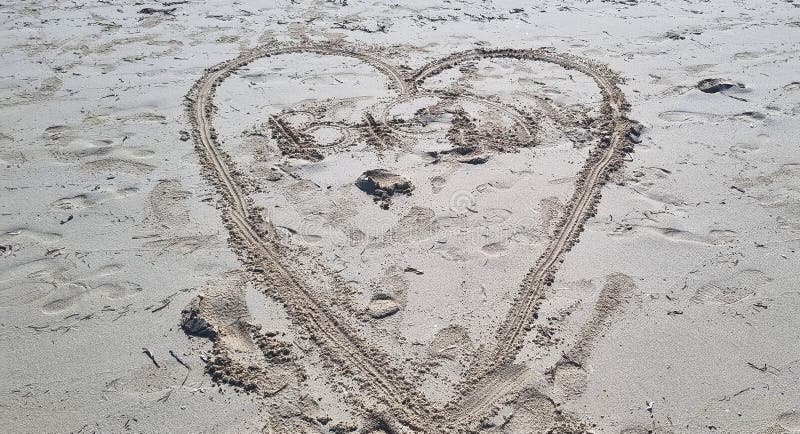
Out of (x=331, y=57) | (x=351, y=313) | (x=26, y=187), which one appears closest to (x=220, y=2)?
(x=331, y=57)

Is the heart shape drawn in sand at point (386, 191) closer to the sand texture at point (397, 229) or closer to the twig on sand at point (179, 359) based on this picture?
the sand texture at point (397, 229)

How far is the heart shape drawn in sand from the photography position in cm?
377

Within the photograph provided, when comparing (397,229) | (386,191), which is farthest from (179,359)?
(386,191)

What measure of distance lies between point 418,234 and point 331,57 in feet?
11.0

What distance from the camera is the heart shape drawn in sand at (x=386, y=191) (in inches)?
148

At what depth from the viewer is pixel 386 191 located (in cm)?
520

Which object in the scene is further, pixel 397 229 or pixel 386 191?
pixel 386 191

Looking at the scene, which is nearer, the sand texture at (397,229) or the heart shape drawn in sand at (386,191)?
the sand texture at (397,229)

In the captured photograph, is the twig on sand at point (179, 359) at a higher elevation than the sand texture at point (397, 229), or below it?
below

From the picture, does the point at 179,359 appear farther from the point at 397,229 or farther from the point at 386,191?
the point at 386,191

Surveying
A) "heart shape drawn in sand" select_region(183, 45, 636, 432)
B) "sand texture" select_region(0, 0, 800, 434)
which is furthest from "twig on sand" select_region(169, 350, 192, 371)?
"heart shape drawn in sand" select_region(183, 45, 636, 432)

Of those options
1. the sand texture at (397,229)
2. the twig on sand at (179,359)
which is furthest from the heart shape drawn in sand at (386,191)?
the twig on sand at (179,359)

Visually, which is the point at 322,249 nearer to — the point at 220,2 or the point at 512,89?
the point at 512,89

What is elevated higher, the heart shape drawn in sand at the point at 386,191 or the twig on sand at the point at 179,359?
the heart shape drawn in sand at the point at 386,191
